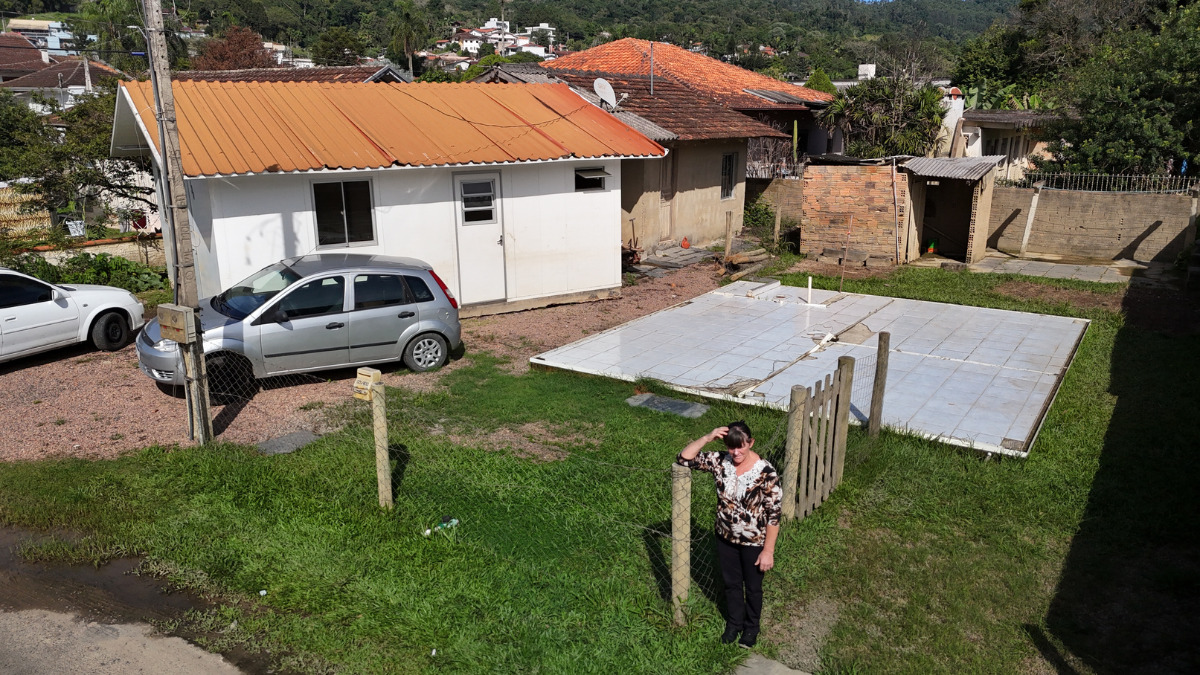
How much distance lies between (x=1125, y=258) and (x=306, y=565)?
1894cm

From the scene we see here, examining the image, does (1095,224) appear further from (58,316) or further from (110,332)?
(58,316)

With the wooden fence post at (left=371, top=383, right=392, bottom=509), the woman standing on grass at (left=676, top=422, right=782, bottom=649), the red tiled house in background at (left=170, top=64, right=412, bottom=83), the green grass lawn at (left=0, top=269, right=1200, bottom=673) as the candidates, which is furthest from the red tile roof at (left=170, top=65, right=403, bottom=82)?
the woman standing on grass at (left=676, top=422, right=782, bottom=649)

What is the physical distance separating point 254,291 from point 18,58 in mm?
66543

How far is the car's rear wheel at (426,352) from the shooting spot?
11.0 m

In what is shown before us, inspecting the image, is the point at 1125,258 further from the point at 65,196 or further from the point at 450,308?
the point at 65,196

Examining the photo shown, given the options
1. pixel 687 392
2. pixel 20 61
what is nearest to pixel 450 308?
pixel 687 392

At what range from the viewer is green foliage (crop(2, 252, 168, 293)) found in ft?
47.8

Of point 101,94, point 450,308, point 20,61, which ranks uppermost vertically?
point 20,61

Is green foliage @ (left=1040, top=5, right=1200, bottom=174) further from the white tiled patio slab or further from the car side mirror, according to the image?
the car side mirror

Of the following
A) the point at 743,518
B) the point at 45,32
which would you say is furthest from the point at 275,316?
the point at 45,32

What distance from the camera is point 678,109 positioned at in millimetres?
21422

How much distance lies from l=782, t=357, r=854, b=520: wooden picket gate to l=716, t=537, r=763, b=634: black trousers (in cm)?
144

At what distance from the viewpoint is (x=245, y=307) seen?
10180 millimetres

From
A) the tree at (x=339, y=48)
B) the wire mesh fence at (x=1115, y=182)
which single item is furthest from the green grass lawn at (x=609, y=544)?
the tree at (x=339, y=48)
